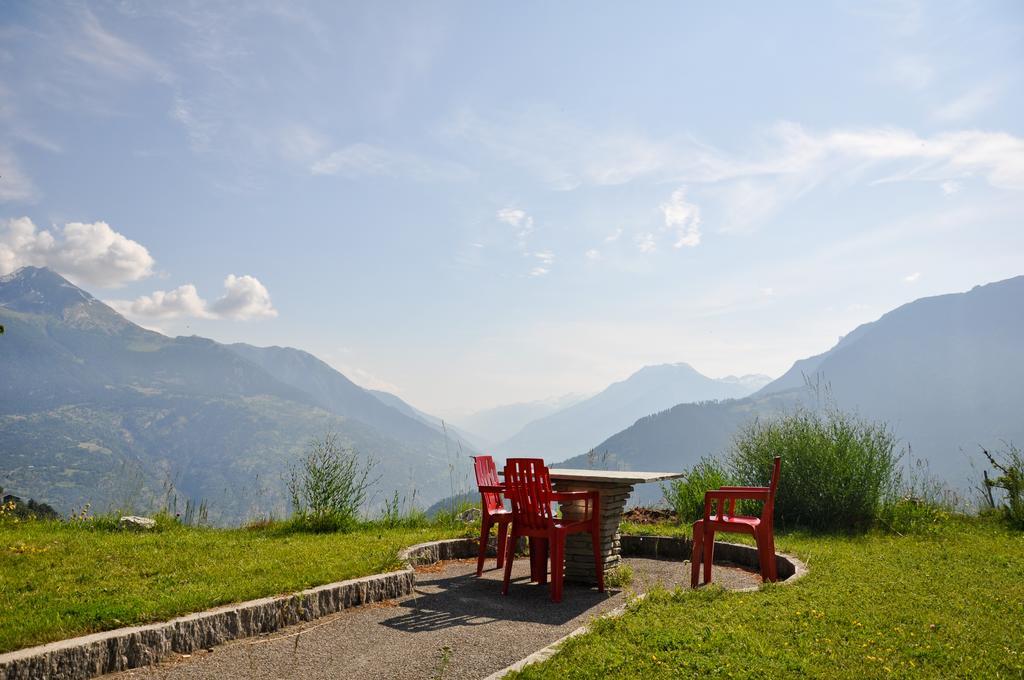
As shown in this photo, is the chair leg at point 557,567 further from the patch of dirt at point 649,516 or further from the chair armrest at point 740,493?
the patch of dirt at point 649,516

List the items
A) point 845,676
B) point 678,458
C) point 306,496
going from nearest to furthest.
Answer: point 845,676
point 306,496
point 678,458

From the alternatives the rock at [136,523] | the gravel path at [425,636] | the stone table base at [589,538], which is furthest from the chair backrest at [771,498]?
the rock at [136,523]

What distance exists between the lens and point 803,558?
671cm

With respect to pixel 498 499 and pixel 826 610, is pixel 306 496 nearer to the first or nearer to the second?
pixel 498 499

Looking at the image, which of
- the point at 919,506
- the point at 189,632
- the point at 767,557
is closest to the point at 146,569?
the point at 189,632

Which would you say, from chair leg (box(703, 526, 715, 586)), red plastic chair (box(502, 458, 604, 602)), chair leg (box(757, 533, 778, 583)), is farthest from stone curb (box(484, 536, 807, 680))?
red plastic chair (box(502, 458, 604, 602))

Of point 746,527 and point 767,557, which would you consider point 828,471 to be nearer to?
point 767,557

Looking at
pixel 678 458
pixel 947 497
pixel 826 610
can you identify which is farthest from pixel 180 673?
pixel 678 458

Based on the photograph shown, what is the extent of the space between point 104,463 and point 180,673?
8054 inches

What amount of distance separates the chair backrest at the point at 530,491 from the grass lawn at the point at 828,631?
121 cm

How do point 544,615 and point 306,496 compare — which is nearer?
point 544,615

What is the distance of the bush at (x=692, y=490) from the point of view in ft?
32.9

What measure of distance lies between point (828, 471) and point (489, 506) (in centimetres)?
528

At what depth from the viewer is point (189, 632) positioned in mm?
4297
